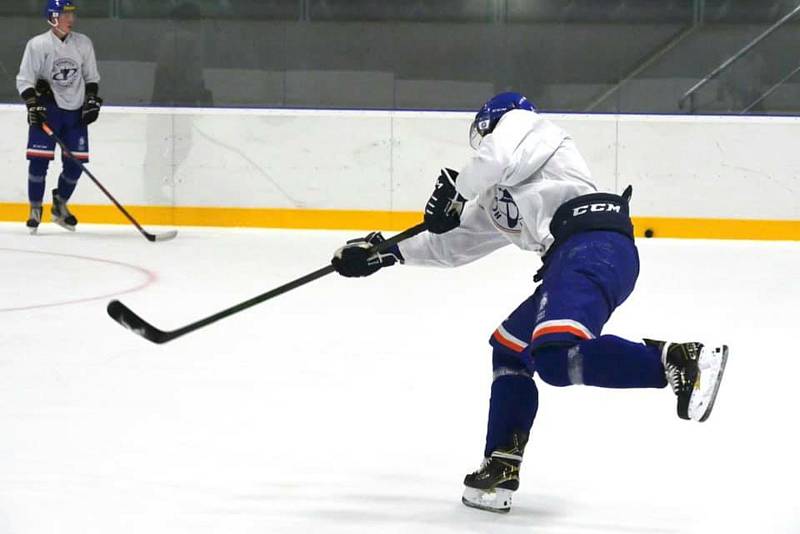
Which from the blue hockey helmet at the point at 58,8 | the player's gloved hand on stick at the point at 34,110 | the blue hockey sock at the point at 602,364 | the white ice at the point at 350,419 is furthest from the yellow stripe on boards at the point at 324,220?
the blue hockey sock at the point at 602,364

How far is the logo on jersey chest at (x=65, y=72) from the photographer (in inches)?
294

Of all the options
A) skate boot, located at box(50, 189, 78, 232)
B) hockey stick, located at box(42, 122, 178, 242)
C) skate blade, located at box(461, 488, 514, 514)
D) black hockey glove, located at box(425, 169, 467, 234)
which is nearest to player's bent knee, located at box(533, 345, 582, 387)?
skate blade, located at box(461, 488, 514, 514)

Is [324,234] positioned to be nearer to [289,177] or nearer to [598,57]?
[289,177]

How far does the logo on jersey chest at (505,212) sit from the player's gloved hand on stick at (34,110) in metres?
5.26

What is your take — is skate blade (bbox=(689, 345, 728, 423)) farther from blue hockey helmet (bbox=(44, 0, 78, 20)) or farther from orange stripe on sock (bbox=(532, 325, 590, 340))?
blue hockey helmet (bbox=(44, 0, 78, 20))

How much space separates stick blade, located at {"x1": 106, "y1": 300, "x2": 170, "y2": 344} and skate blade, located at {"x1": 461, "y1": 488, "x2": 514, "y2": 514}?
754 millimetres

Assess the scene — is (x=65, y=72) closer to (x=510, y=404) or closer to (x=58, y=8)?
(x=58, y=8)

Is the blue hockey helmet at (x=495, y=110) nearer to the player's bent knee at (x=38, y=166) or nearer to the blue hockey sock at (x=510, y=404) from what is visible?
the blue hockey sock at (x=510, y=404)

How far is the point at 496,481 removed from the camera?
2465mm

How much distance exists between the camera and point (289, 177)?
801cm

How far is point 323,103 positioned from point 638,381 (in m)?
5.98

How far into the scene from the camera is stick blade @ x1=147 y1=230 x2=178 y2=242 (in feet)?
23.7

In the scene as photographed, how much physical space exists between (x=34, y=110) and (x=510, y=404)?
17.7ft

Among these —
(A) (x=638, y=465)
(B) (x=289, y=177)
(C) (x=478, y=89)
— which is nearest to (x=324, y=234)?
(B) (x=289, y=177)
